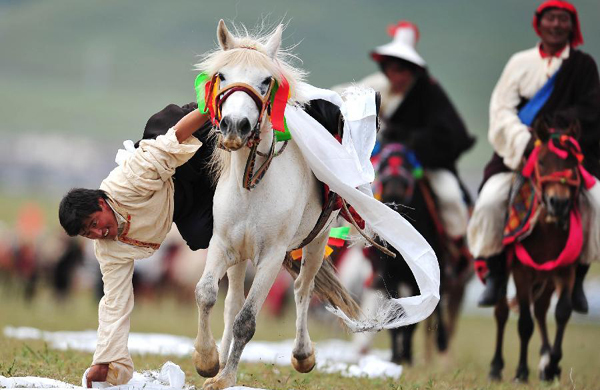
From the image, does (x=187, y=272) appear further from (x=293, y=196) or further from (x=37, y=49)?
(x=37, y=49)

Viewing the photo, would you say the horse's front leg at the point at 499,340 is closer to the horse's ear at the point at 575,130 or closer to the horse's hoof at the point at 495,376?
the horse's hoof at the point at 495,376

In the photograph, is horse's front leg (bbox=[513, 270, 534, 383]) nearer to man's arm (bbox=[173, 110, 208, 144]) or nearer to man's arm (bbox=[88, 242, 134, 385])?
man's arm (bbox=[173, 110, 208, 144])

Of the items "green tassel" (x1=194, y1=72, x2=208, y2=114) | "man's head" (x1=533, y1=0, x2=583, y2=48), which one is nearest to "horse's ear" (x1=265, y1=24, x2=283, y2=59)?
"green tassel" (x1=194, y1=72, x2=208, y2=114)

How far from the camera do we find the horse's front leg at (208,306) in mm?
6254

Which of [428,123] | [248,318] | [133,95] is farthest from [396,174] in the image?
[133,95]

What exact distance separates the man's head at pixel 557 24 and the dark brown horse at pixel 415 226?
2269 mm

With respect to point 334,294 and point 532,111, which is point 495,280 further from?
point 334,294

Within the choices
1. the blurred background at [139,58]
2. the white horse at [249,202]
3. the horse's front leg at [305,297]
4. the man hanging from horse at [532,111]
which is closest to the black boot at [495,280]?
the man hanging from horse at [532,111]

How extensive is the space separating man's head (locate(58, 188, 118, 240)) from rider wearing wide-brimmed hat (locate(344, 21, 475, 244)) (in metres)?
6.39

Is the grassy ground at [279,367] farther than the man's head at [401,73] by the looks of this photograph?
No

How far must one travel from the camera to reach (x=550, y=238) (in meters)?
9.55

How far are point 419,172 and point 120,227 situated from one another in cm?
607

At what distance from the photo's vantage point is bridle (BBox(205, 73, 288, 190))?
5809 mm

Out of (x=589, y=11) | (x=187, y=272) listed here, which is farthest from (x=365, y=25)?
(x=187, y=272)
